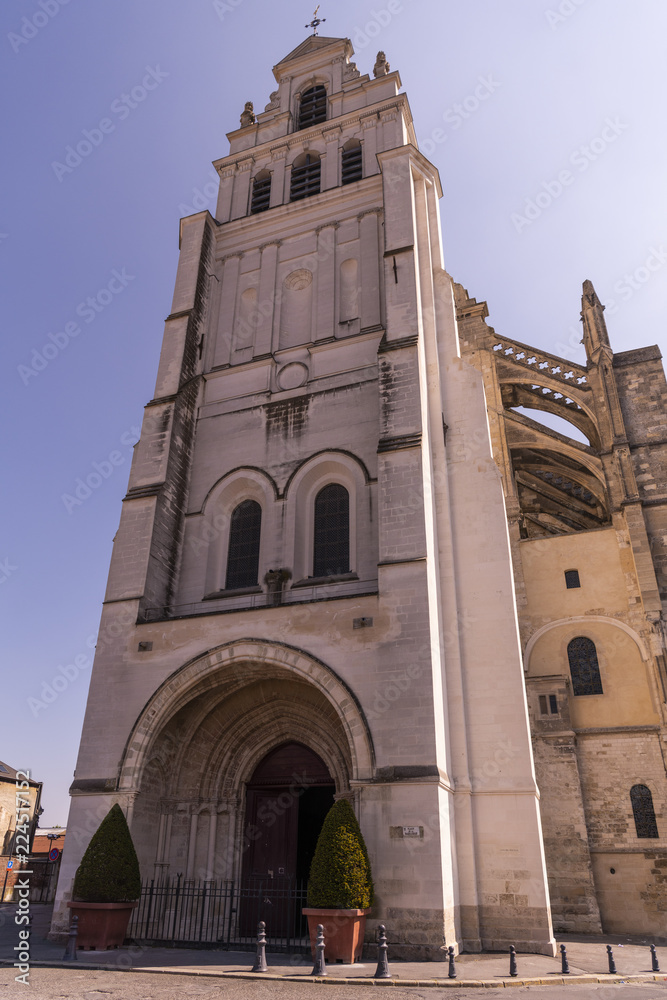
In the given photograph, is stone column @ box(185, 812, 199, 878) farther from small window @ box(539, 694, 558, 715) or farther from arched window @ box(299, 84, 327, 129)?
arched window @ box(299, 84, 327, 129)

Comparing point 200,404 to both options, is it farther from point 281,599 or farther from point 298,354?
point 281,599

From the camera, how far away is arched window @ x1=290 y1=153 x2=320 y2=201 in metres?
21.2

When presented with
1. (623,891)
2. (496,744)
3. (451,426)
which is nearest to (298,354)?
(451,426)

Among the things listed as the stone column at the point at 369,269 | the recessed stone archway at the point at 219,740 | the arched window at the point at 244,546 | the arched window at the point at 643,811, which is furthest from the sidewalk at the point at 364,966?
the stone column at the point at 369,269

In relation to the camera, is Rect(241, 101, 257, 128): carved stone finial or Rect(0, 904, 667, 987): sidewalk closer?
Rect(0, 904, 667, 987): sidewalk

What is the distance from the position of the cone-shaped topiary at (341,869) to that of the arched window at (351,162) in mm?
17330

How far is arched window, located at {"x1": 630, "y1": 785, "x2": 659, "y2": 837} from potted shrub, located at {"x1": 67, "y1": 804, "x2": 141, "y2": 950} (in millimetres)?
12378

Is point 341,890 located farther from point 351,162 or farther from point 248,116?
point 248,116

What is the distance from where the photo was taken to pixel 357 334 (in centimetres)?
1723

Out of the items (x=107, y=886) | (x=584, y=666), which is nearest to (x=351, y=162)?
(x=584, y=666)

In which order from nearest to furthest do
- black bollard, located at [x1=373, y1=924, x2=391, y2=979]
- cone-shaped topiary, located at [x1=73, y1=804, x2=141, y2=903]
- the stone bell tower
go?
black bollard, located at [x1=373, y1=924, x2=391, y2=979], cone-shaped topiary, located at [x1=73, y1=804, x2=141, y2=903], the stone bell tower

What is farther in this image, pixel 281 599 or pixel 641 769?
pixel 641 769

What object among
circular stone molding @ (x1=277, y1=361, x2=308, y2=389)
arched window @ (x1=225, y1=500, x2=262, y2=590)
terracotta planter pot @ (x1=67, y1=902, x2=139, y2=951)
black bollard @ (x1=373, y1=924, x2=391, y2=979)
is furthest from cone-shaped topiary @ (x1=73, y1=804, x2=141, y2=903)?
circular stone molding @ (x1=277, y1=361, x2=308, y2=389)

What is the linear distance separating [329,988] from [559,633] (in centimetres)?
1379
